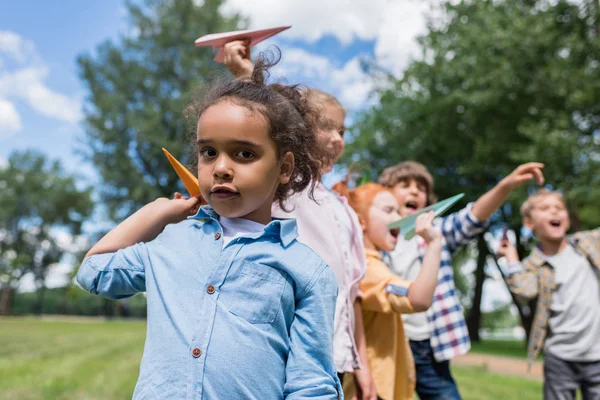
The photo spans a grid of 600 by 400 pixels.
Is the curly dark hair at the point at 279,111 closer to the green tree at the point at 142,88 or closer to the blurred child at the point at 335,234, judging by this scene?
the blurred child at the point at 335,234

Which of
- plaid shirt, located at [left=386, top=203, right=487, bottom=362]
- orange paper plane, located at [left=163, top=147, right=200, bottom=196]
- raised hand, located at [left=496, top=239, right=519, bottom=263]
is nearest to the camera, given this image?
orange paper plane, located at [left=163, top=147, right=200, bottom=196]

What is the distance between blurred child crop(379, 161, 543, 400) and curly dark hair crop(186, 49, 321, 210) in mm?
1394

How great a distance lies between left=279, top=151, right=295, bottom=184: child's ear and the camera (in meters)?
1.74

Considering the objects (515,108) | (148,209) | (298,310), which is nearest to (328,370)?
(298,310)

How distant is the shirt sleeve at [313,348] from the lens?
1.51 meters

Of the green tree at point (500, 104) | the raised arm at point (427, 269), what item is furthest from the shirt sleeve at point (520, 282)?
the green tree at point (500, 104)

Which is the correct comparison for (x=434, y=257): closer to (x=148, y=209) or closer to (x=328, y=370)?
(x=328, y=370)

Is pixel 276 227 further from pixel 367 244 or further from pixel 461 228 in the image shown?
pixel 461 228

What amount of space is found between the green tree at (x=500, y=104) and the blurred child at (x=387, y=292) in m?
11.9

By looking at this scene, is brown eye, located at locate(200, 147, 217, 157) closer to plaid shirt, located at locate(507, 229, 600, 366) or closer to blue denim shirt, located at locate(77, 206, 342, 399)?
Answer: blue denim shirt, located at locate(77, 206, 342, 399)

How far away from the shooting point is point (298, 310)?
1.58m

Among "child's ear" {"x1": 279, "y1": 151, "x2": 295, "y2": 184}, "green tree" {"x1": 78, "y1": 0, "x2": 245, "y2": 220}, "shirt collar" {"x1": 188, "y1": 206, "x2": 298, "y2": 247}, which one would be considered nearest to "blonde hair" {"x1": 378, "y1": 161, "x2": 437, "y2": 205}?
"child's ear" {"x1": 279, "y1": 151, "x2": 295, "y2": 184}

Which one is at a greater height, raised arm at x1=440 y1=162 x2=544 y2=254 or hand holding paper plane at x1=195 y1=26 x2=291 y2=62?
hand holding paper plane at x1=195 y1=26 x2=291 y2=62

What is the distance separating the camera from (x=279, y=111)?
1.73 meters
